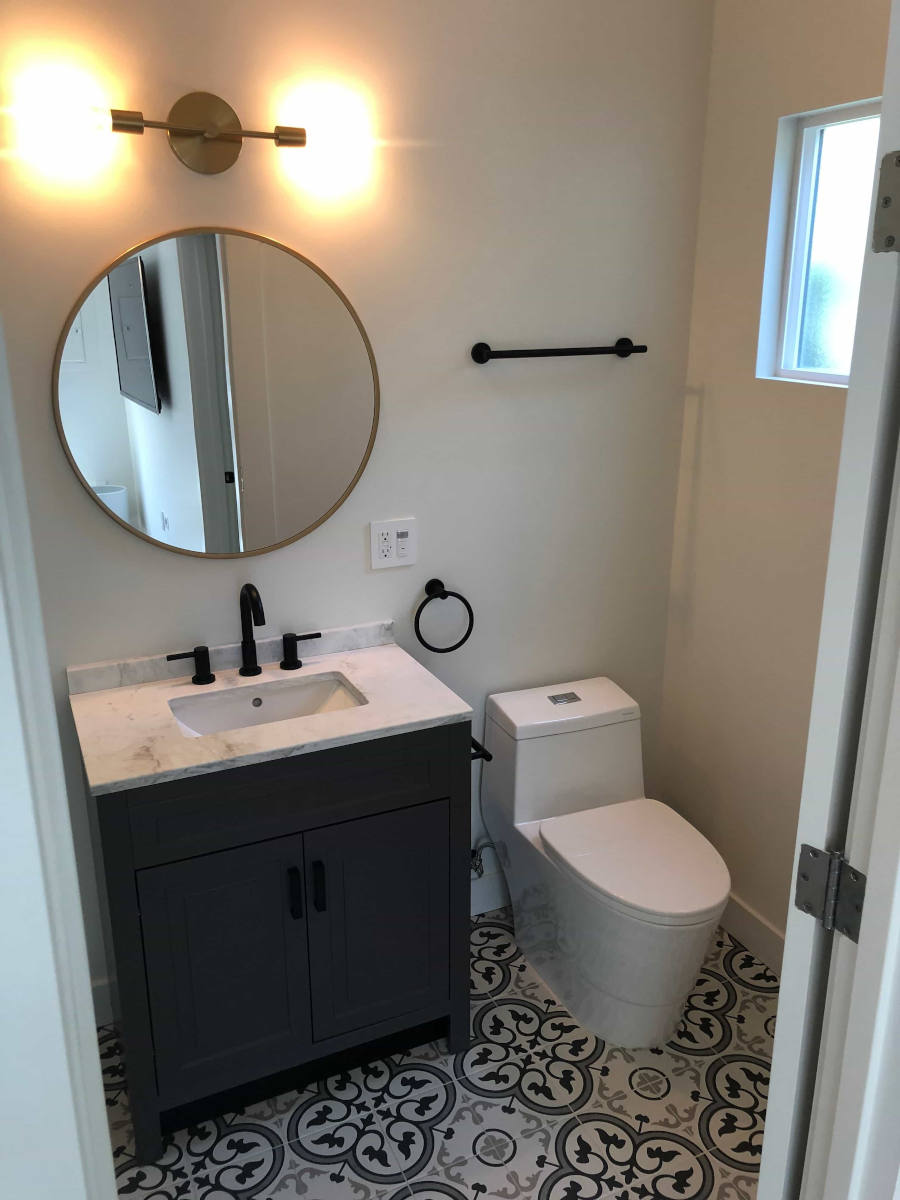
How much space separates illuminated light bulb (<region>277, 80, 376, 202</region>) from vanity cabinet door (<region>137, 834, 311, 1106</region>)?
142 cm

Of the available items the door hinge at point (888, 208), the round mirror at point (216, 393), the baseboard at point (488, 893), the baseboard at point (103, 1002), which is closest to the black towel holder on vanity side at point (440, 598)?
the round mirror at point (216, 393)

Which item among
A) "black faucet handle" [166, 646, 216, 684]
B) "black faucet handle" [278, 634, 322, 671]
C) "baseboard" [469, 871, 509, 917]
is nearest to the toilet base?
"baseboard" [469, 871, 509, 917]

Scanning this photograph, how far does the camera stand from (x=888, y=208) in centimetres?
99

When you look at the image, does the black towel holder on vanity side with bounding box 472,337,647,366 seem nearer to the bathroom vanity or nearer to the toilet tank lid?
the bathroom vanity

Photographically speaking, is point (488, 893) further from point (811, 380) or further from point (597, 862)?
point (811, 380)

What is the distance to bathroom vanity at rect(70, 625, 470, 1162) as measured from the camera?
195cm

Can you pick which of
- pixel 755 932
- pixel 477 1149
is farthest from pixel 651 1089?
pixel 755 932

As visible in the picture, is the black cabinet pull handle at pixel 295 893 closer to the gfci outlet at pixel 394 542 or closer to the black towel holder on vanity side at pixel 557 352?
the gfci outlet at pixel 394 542

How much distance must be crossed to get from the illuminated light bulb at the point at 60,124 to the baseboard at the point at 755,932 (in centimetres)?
240

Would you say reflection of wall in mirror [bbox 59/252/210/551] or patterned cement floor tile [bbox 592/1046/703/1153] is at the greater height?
reflection of wall in mirror [bbox 59/252/210/551]

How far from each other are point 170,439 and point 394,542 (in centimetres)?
61

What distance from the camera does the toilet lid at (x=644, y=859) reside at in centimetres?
225

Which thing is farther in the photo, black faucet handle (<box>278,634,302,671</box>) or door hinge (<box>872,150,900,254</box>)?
black faucet handle (<box>278,634,302,671</box>)


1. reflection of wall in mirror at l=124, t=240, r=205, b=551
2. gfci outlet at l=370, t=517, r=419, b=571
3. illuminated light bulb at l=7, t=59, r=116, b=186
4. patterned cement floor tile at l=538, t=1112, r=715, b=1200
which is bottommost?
patterned cement floor tile at l=538, t=1112, r=715, b=1200
